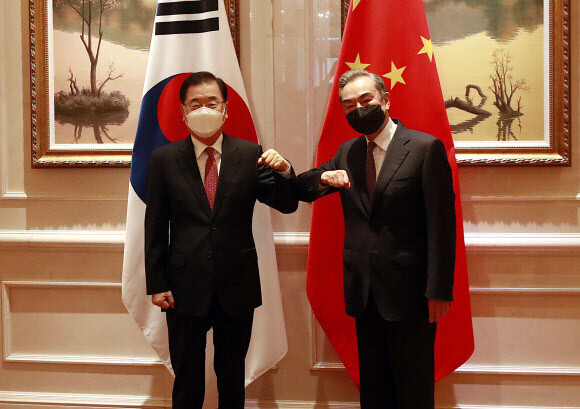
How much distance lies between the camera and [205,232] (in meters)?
2.07

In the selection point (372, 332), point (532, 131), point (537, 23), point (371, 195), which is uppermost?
point (537, 23)

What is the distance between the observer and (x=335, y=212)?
269cm

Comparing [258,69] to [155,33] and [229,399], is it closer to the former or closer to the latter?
[155,33]

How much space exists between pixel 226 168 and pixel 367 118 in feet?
1.94

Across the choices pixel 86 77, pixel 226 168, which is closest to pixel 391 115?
pixel 226 168

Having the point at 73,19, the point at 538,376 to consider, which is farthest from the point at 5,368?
the point at 538,376

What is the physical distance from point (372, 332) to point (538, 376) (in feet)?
4.45

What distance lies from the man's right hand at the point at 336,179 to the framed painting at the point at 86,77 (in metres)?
1.44

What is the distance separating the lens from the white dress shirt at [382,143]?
2088 millimetres

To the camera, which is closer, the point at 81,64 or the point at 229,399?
the point at 229,399

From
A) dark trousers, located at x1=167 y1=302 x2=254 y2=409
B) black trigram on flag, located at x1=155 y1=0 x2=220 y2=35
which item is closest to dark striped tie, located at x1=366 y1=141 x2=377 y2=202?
dark trousers, located at x1=167 y1=302 x2=254 y2=409

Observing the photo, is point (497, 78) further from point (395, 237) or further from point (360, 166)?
point (395, 237)

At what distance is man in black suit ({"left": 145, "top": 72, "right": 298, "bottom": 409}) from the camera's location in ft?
6.78

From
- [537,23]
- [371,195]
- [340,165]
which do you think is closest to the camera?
[371,195]
